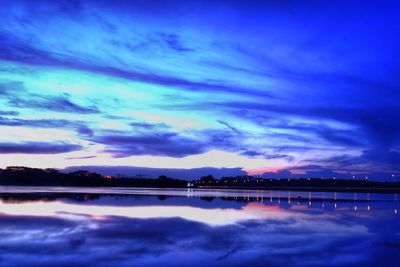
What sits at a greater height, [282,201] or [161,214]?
[282,201]

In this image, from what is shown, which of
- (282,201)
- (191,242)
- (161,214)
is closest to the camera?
(191,242)

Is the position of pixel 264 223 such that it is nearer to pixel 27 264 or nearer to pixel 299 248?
pixel 299 248

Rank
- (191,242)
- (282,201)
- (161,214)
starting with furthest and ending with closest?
(282,201) → (161,214) → (191,242)

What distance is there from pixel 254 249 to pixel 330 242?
4820 millimetres

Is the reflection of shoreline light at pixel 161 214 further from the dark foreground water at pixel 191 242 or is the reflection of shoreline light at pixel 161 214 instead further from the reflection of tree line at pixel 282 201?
the reflection of tree line at pixel 282 201

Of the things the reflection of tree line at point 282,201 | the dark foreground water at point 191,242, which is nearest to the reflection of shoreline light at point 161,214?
the dark foreground water at point 191,242

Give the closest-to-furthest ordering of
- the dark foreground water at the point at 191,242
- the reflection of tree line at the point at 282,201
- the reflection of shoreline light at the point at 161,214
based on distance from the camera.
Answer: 1. the dark foreground water at the point at 191,242
2. the reflection of shoreline light at the point at 161,214
3. the reflection of tree line at the point at 282,201

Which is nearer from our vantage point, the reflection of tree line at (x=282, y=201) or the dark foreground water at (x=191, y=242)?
the dark foreground water at (x=191, y=242)

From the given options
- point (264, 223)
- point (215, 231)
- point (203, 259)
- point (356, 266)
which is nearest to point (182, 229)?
point (215, 231)

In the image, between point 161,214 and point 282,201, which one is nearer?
point 161,214

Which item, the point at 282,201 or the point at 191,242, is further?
the point at 282,201

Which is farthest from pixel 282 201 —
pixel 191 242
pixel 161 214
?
pixel 191 242

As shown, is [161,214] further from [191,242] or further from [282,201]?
[282,201]

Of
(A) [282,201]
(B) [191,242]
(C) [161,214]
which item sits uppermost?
(A) [282,201]
